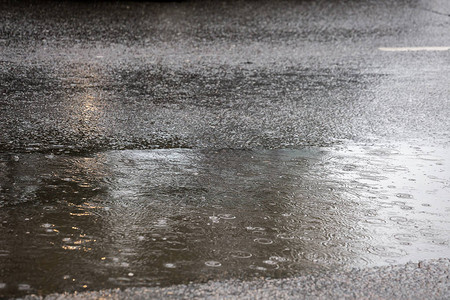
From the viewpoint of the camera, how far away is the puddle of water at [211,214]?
264 centimetres

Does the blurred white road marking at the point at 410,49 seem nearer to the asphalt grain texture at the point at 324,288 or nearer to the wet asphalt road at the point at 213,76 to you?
the wet asphalt road at the point at 213,76

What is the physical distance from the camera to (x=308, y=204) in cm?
330

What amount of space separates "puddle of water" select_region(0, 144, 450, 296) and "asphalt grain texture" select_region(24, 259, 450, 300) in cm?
7

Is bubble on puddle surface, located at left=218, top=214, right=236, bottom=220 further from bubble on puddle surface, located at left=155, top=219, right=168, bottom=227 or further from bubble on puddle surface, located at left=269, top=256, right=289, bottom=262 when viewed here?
bubble on puddle surface, located at left=269, top=256, right=289, bottom=262

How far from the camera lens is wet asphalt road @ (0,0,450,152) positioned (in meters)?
4.40

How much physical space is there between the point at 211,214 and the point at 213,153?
90 centimetres

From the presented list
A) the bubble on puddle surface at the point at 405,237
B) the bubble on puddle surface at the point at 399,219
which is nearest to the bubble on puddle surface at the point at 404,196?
the bubble on puddle surface at the point at 399,219

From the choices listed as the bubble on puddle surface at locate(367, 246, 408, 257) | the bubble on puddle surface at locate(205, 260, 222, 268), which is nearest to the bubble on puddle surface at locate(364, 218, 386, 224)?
the bubble on puddle surface at locate(367, 246, 408, 257)

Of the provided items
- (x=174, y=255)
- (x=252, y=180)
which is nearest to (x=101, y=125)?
(x=252, y=180)

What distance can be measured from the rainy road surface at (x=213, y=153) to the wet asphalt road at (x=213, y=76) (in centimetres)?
2

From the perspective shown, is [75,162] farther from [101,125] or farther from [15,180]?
[101,125]

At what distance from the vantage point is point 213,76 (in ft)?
19.0

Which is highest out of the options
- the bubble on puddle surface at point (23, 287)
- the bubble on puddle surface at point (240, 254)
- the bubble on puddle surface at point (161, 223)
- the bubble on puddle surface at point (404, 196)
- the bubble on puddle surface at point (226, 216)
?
the bubble on puddle surface at point (404, 196)

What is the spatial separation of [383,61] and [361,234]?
3.85 meters
